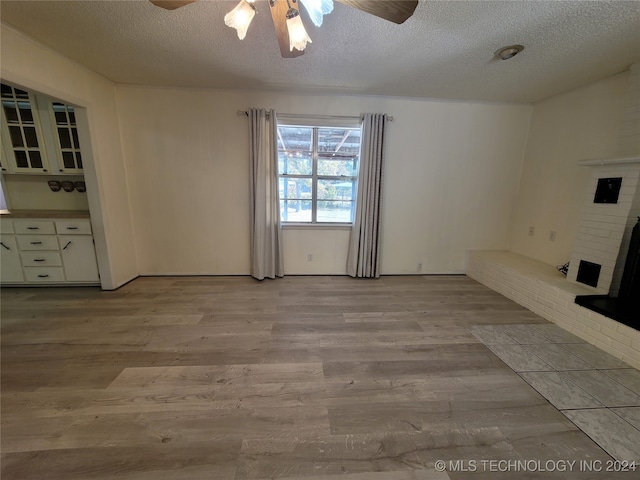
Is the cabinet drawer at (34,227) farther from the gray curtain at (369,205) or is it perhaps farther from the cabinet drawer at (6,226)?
the gray curtain at (369,205)

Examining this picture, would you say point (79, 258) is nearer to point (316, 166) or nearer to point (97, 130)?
point (97, 130)

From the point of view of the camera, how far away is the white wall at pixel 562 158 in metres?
2.67

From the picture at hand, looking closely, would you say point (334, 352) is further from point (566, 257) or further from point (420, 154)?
point (566, 257)

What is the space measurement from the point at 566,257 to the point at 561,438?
254cm

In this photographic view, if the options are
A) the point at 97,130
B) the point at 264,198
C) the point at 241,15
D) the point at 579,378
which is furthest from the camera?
the point at 264,198

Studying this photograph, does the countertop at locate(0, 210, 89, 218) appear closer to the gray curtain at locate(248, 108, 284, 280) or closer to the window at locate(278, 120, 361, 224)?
the gray curtain at locate(248, 108, 284, 280)

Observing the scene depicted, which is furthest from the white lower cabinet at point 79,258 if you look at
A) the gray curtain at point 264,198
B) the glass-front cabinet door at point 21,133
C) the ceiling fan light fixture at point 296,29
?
the ceiling fan light fixture at point 296,29

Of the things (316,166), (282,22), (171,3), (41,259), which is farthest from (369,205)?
(41,259)

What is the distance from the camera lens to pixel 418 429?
1399mm

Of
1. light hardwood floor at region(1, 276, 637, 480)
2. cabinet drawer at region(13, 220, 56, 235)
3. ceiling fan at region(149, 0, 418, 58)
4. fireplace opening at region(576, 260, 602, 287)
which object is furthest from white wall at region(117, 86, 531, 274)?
ceiling fan at region(149, 0, 418, 58)

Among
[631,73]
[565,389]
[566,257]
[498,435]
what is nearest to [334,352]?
[498,435]

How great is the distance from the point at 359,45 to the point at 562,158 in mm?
2944

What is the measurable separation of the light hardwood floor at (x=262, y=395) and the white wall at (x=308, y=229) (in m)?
1.09

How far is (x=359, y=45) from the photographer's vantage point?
2152mm
